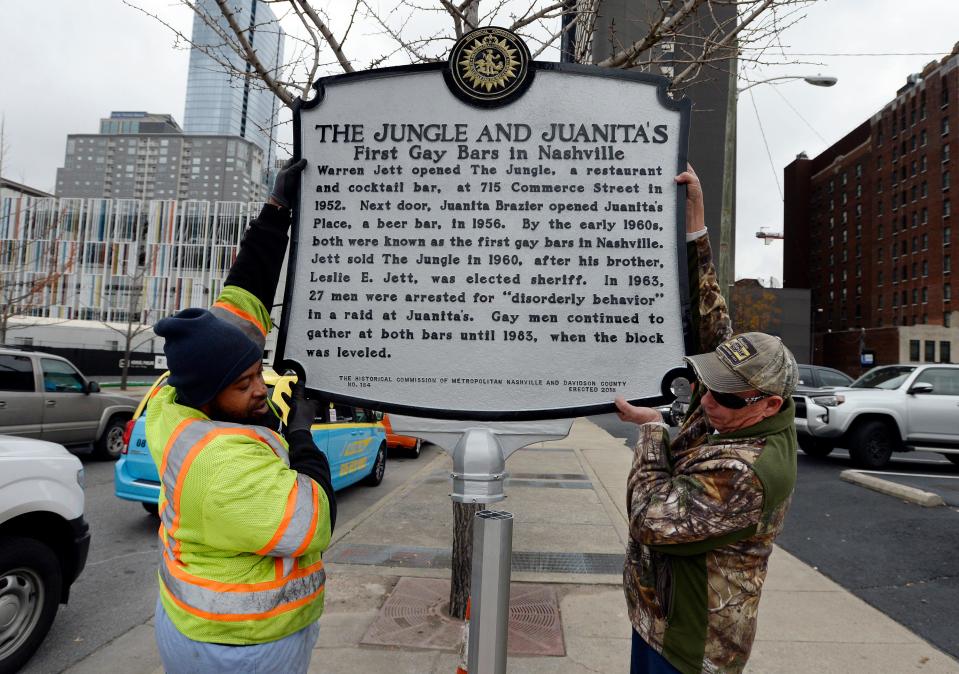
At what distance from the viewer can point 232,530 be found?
150cm

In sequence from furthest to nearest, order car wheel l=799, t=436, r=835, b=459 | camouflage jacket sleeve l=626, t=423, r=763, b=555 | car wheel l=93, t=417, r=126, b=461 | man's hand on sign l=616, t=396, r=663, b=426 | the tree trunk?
car wheel l=799, t=436, r=835, b=459, car wheel l=93, t=417, r=126, b=461, the tree trunk, man's hand on sign l=616, t=396, r=663, b=426, camouflage jacket sleeve l=626, t=423, r=763, b=555

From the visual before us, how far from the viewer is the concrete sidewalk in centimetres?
345

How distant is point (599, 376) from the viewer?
6.67 ft

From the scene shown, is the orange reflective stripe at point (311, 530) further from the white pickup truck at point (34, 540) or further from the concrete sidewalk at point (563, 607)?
the white pickup truck at point (34, 540)

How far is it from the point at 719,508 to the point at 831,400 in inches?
387

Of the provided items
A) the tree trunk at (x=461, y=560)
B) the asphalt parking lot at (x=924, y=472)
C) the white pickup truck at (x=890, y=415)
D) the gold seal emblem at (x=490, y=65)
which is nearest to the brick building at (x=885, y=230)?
the asphalt parking lot at (x=924, y=472)

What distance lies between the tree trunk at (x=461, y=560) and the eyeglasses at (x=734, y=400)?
7.59ft

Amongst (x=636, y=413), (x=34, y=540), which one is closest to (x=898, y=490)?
(x=636, y=413)

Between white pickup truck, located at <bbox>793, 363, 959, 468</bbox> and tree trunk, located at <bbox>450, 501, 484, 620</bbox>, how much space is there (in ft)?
26.7

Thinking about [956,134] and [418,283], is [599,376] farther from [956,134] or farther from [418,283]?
[956,134]

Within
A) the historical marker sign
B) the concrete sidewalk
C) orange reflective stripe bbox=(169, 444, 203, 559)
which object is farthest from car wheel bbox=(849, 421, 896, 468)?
orange reflective stripe bbox=(169, 444, 203, 559)

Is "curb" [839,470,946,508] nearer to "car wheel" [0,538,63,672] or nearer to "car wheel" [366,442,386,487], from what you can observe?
"car wheel" [366,442,386,487]

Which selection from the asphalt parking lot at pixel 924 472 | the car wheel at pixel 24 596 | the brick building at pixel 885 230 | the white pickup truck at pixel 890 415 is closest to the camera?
the car wheel at pixel 24 596

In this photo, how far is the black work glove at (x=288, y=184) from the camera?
7.01 feet
